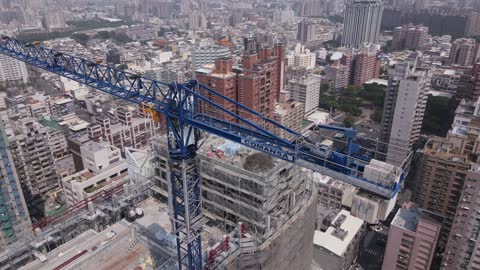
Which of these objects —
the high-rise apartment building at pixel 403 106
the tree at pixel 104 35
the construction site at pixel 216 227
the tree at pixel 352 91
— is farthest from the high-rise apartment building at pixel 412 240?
the tree at pixel 104 35

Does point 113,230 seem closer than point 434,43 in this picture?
Yes

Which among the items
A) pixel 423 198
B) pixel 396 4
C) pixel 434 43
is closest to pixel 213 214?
pixel 423 198

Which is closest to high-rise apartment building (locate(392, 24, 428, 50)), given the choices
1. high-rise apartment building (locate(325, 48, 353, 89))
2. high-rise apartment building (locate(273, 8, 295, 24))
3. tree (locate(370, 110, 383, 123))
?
high-rise apartment building (locate(325, 48, 353, 89))

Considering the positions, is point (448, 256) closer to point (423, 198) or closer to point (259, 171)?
point (423, 198)

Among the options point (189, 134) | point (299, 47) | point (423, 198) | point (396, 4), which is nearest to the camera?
point (189, 134)

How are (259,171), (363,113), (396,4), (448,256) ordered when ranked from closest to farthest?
(259,171), (448,256), (363,113), (396,4)

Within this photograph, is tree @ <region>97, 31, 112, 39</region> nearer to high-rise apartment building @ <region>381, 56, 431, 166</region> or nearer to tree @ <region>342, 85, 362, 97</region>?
tree @ <region>342, 85, 362, 97</region>
